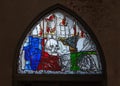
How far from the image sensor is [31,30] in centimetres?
471

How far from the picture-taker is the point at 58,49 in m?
4.70

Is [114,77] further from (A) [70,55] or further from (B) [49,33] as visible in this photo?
(B) [49,33]

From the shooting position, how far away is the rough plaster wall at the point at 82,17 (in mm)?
4594

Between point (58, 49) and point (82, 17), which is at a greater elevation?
point (82, 17)

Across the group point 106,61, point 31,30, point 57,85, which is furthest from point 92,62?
point 31,30

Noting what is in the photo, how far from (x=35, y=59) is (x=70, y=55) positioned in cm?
41

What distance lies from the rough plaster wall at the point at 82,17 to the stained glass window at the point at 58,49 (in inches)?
4.4

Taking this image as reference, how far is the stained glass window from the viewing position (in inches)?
183

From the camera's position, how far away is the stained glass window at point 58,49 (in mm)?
4648

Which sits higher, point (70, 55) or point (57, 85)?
point (70, 55)

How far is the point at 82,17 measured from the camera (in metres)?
4.71

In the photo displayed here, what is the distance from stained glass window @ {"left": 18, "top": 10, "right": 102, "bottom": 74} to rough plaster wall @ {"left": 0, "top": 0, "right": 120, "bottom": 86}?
0.37 ft

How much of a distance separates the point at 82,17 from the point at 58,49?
474 mm

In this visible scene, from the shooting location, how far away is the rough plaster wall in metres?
4.59
